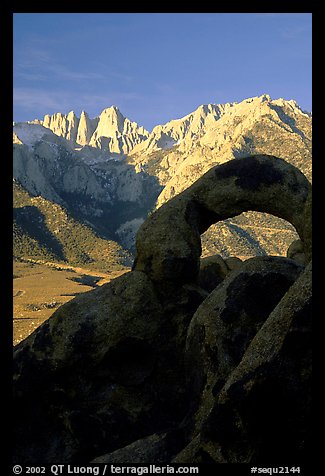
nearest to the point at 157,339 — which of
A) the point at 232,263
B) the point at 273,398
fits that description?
the point at 273,398

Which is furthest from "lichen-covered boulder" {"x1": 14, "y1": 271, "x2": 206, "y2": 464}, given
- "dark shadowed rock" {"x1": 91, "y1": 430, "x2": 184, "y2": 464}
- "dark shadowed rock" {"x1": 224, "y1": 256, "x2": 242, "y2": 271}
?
"dark shadowed rock" {"x1": 224, "y1": 256, "x2": 242, "y2": 271}

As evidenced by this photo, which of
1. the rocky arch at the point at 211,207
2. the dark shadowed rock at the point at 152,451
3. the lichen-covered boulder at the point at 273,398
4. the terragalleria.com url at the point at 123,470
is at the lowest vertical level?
the dark shadowed rock at the point at 152,451

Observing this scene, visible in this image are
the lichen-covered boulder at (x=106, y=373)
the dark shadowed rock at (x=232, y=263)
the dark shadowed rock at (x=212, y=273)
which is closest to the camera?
the lichen-covered boulder at (x=106, y=373)

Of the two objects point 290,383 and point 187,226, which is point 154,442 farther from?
point 187,226

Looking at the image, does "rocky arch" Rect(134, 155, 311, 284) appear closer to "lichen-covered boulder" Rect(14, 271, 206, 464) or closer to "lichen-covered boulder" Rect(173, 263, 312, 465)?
"lichen-covered boulder" Rect(14, 271, 206, 464)

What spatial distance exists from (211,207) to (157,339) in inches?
254

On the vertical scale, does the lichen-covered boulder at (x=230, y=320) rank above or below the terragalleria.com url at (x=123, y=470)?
above

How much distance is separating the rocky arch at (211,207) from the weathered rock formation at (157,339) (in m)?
0.05

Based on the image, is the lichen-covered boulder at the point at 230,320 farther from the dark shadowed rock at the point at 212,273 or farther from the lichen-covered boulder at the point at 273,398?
the dark shadowed rock at the point at 212,273

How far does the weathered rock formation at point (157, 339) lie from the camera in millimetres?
14492

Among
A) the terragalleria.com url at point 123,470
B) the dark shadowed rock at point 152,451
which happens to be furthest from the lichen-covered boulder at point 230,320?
the terragalleria.com url at point 123,470

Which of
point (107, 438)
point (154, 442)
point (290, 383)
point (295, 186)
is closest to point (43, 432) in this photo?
point (107, 438)

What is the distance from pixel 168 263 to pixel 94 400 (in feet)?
20.7

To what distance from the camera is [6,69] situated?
764cm
